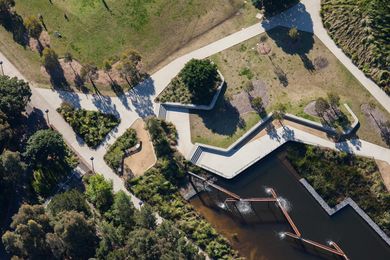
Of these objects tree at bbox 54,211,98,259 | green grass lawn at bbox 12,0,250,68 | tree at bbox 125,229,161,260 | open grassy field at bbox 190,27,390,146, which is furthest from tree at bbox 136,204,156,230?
green grass lawn at bbox 12,0,250,68

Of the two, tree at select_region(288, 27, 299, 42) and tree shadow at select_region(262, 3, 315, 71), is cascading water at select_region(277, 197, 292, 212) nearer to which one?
tree shadow at select_region(262, 3, 315, 71)

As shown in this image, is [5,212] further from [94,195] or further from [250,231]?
[250,231]

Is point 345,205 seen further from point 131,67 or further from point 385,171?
point 131,67

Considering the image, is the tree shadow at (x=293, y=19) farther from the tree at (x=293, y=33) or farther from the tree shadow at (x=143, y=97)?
the tree shadow at (x=143, y=97)

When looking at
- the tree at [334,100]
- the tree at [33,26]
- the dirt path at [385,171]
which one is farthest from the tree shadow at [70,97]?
the dirt path at [385,171]

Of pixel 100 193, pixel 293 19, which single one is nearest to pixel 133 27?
pixel 293 19

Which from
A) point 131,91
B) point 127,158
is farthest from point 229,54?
point 127,158

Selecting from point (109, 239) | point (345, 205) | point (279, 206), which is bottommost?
point (345, 205)
